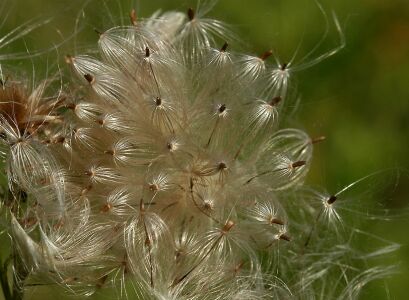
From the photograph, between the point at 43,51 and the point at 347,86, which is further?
the point at 347,86

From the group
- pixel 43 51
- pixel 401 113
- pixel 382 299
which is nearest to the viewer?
pixel 43 51

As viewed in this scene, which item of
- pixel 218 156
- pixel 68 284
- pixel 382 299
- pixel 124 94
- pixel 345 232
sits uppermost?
pixel 124 94

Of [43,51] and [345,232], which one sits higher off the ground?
[43,51]

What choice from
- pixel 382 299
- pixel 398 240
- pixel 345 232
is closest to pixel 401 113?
pixel 398 240

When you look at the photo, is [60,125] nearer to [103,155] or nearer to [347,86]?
[103,155]

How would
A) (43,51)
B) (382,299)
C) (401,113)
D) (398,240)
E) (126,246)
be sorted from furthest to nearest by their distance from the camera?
(401,113) < (398,240) < (382,299) < (43,51) < (126,246)

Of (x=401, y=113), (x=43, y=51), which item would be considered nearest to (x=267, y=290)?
(x=43, y=51)
